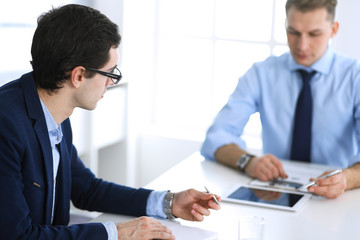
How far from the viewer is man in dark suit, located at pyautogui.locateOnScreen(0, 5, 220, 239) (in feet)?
5.10

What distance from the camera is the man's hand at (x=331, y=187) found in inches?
82.0

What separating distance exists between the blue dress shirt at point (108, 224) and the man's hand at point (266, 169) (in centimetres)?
52

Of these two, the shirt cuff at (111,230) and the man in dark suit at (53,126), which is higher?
the man in dark suit at (53,126)

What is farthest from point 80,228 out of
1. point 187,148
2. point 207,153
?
point 187,148

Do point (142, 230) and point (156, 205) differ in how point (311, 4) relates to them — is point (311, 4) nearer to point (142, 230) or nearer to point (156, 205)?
point (156, 205)

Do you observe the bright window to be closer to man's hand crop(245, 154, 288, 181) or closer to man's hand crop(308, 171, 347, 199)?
man's hand crop(245, 154, 288, 181)

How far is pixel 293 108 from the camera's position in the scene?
106 inches

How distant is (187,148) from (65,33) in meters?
2.31

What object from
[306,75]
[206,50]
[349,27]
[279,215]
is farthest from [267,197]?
[206,50]

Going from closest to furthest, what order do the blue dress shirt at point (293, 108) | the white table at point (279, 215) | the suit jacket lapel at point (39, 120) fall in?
the suit jacket lapel at point (39, 120)
the white table at point (279, 215)
the blue dress shirt at point (293, 108)

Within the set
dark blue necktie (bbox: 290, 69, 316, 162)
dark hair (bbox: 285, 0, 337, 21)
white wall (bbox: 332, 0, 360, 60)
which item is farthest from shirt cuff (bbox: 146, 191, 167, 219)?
white wall (bbox: 332, 0, 360, 60)

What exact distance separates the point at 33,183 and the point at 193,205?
48cm

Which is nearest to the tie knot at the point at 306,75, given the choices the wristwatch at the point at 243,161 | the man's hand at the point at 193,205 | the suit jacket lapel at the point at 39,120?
the wristwatch at the point at 243,161

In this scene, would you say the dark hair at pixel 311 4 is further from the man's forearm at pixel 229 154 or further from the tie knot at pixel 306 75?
the man's forearm at pixel 229 154
